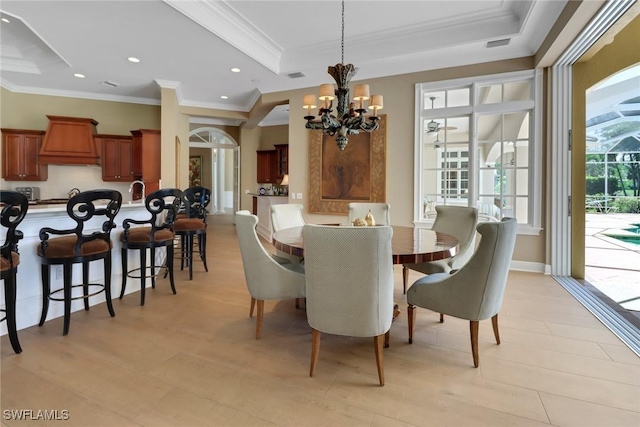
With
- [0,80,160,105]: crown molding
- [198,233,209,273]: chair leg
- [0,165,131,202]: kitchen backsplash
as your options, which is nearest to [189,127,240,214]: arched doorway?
[0,80,160,105]: crown molding

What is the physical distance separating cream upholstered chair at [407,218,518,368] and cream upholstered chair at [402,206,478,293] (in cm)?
72

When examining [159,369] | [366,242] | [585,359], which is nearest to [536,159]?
[585,359]

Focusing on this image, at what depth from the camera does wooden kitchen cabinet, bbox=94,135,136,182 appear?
616cm

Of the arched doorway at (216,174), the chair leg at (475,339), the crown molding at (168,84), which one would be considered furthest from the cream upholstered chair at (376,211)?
the arched doorway at (216,174)

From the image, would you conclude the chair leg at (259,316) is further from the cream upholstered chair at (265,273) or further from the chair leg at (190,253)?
the chair leg at (190,253)

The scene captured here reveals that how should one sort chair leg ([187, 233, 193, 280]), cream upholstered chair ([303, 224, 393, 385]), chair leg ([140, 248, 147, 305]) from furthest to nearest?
chair leg ([187, 233, 193, 280]) → chair leg ([140, 248, 147, 305]) → cream upholstered chair ([303, 224, 393, 385])

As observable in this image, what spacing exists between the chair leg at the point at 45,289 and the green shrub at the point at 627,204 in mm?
15034

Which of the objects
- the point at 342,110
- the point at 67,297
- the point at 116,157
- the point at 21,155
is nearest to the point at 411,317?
the point at 342,110

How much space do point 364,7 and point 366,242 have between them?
10.3 ft

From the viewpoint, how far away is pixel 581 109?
3887 mm

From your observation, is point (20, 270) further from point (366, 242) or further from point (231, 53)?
point (231, 53)

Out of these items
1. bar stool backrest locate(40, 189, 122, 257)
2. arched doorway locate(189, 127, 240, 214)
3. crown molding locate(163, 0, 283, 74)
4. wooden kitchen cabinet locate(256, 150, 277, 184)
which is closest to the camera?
bar stool backrest locate(40, 189, 122, 257)

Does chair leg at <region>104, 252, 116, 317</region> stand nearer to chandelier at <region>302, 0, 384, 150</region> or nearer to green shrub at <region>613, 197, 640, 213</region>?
chandelier at <region>302, 0, 384, 150</region>

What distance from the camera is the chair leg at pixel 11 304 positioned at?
2.03 m
